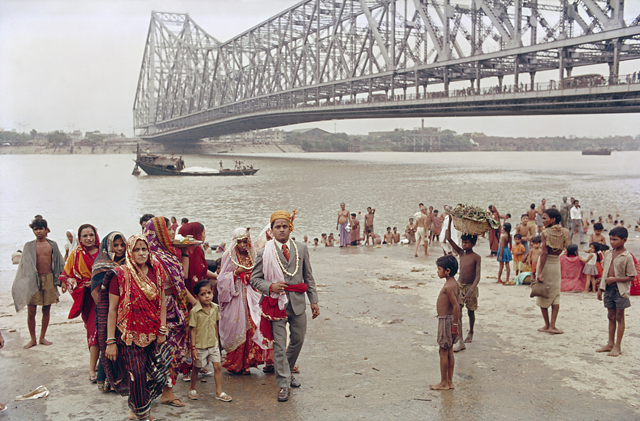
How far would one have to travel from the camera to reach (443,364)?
4.23m

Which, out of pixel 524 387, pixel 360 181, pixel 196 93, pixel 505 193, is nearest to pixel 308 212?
pixel 505 193

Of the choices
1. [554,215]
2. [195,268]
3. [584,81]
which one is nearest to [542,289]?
[554,215]

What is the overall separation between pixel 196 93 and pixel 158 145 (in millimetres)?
13248

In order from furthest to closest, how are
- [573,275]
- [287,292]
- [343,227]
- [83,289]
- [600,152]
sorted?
1. [600,152]
2. [343,227]
3. [573,275]
4. [83,289]
5. [287,292]

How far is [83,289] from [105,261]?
68cm

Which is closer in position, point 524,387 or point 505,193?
point 524,387

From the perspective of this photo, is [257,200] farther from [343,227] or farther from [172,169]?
[172,169]

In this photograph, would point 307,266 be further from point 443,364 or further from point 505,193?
point 505,193

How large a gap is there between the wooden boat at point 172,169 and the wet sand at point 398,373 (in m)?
43.9

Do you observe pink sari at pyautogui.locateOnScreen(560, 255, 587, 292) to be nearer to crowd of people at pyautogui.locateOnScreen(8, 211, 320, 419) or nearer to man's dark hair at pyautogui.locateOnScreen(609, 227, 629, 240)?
man's dark hair at pyautogui.locateOnScreen(609, 227, 629, 240)

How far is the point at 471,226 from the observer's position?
17.7 feet

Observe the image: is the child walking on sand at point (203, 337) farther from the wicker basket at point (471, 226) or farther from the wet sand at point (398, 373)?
the wicker basket at point (471, 226)

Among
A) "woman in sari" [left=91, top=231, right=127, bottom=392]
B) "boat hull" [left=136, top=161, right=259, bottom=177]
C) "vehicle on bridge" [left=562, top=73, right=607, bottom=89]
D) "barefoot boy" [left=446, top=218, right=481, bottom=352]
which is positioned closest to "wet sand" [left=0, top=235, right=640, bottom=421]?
"barefoot boy" [left=446, top=218, right=481, bottom=352]

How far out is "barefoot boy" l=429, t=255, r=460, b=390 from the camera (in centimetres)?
423
